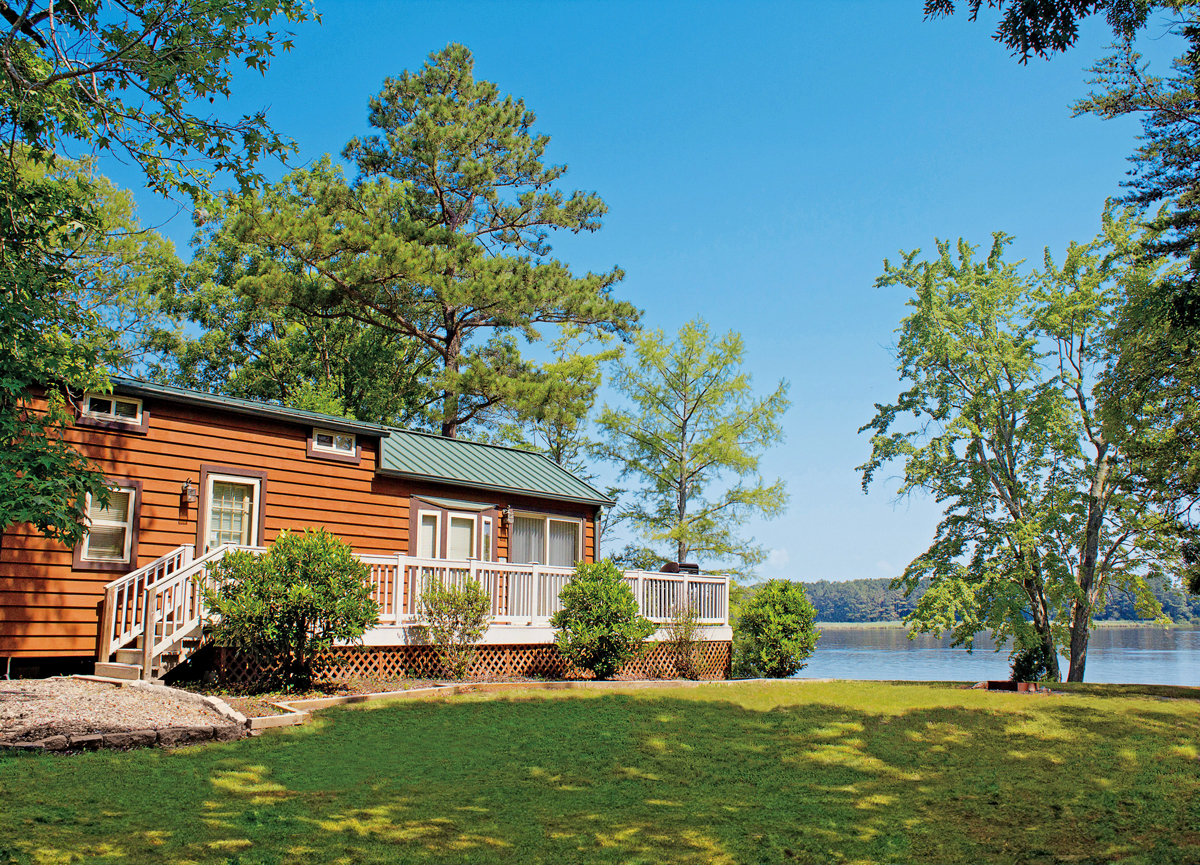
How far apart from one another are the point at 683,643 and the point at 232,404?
29.5 feet

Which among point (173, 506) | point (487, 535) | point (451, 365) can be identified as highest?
point (451, 365)

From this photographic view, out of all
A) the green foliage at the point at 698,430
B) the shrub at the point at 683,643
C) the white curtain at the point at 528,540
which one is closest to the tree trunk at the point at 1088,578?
the green foliage at the point at 698,430

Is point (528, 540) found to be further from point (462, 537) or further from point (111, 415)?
point (111, 415)

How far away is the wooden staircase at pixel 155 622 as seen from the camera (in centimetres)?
1059

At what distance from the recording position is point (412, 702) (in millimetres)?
10570

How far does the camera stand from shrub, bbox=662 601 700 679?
15.8m

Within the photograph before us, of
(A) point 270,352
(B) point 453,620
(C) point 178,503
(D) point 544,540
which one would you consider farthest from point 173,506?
(A) point 270,352

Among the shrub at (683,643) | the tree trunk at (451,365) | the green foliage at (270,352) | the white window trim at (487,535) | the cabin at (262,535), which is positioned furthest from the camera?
the green foliage at (270,352)

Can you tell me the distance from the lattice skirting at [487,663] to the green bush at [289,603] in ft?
1.45

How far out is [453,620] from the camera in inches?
508

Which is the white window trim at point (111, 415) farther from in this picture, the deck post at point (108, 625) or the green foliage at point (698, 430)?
the green foliage at point (698, 430)

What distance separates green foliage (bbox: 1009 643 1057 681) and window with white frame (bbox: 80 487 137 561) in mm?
21899

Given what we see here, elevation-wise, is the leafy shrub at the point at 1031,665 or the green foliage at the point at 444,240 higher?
the green foliage at the point at 444,240

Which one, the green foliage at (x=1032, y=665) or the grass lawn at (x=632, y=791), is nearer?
the grass lawn at (x=632, y=791)
